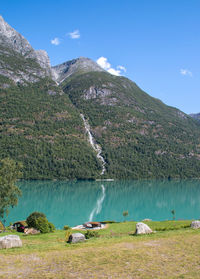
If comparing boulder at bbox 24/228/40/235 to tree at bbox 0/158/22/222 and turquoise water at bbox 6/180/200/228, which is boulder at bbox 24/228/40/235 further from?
turquoise water at bbox 6/180/200/228

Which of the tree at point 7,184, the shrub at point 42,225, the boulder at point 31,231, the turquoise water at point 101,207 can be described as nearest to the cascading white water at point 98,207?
the turquoise water at point 101,207

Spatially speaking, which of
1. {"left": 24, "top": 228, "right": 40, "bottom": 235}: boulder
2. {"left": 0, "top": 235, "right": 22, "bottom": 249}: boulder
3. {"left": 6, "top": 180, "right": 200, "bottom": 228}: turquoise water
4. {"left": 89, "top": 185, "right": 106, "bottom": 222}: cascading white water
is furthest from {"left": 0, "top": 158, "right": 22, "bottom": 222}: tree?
{"left": 89, "top": 185, "right": 106, "bottom": 222}: cascading white water

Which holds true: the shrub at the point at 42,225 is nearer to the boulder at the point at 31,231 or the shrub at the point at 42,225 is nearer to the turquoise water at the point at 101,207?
the boulder at the point at 31,231

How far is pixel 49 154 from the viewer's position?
188750 mm

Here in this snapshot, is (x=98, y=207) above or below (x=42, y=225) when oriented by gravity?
below

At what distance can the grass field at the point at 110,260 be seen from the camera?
569 inches

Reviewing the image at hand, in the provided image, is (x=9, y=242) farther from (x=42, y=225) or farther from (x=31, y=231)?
(x=31, y=231)

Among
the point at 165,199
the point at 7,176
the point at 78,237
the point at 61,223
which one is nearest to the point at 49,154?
the point at 165,199

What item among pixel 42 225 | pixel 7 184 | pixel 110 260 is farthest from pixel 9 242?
pixel 7 184

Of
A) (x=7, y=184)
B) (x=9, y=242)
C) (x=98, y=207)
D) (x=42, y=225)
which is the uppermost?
(x=7, y=184)

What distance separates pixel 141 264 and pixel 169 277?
262cm

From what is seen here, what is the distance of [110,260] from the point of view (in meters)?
16.9

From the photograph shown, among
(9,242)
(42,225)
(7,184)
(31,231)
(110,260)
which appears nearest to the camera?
(110,260)

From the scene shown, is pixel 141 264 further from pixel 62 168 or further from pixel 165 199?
pixel 62 168
